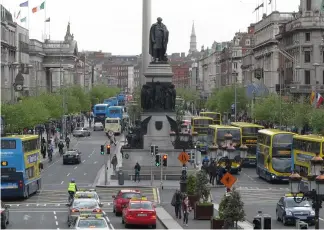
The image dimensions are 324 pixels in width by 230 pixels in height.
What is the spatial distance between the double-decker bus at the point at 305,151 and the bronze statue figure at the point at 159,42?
51.1 feet

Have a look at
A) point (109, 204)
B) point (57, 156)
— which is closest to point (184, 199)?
point (109, 204)

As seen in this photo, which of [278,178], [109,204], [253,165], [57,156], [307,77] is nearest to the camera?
[109,204]

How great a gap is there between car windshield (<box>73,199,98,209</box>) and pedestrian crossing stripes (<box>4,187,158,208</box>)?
9.75 meters

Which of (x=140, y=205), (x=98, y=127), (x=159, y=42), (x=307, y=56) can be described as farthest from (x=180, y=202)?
(x=98, y=127)

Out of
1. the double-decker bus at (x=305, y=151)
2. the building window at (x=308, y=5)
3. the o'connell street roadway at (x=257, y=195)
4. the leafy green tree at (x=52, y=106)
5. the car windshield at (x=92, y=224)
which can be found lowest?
the o'connell street roadway at (x=257, y=195)

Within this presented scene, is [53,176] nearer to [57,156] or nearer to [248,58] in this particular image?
[57,156]

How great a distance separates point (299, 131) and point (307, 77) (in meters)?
26.0

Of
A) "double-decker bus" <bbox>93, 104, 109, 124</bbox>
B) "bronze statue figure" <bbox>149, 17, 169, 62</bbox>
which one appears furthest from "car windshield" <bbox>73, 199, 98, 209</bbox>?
"double-decker bus" <bbox>93, 104, 109, 124</bbox>

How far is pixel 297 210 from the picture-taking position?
137 ft

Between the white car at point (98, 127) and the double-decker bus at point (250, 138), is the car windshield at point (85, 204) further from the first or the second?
the white car at point (98, 127)

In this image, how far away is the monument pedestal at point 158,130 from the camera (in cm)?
6875

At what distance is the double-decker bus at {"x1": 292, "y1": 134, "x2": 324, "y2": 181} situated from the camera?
5464 cm

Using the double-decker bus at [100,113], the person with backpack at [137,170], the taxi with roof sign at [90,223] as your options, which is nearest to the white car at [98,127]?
the double-decker bus at [100,113]

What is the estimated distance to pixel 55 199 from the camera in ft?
176
